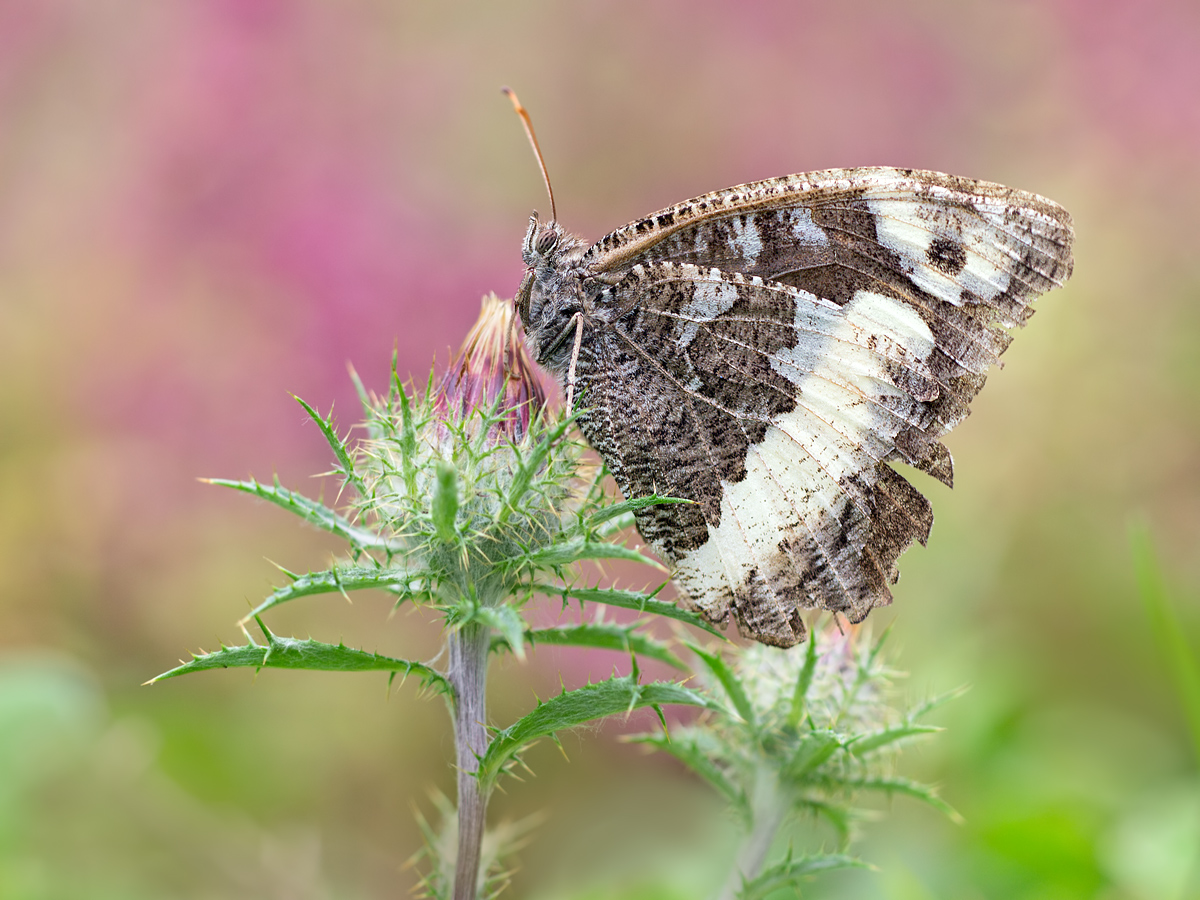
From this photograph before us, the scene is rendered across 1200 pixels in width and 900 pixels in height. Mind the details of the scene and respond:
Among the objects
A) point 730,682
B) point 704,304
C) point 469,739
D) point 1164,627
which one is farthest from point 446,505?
point 1164,627

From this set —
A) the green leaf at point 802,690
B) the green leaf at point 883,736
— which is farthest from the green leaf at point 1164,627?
the green leaf at point 802,690

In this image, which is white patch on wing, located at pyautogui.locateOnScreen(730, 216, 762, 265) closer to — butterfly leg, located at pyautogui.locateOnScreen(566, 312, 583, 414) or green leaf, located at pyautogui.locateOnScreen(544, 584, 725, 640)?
butterfly leg, located at pyautogui.locateOnScreen(566, 312, 583, 414)

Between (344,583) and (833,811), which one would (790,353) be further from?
(344,583)

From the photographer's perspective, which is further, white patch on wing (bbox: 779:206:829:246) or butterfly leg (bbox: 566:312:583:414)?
white patch on wing (bbox: 779:206:829:246)

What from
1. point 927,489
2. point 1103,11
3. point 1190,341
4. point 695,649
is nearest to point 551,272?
point 695,649

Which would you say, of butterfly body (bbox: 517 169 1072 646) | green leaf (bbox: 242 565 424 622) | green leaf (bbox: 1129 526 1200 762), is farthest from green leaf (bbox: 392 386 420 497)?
green leaf (bbox: 1129 526 1200 762)

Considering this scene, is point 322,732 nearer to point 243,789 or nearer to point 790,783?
point 243,789
